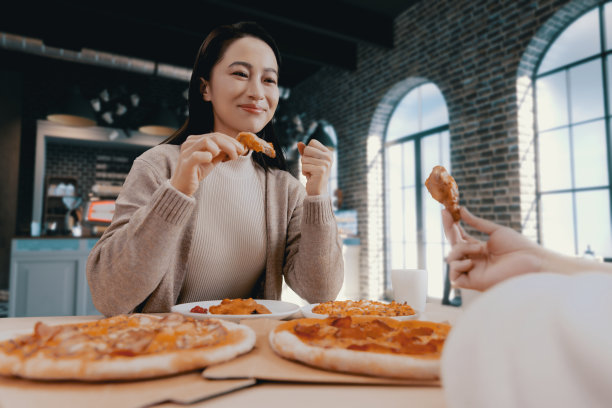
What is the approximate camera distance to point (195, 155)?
0.97 meters

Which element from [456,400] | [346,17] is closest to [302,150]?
[456,400]

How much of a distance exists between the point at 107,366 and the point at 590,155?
4111 mm

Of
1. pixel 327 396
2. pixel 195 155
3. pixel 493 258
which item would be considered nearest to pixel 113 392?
pixel 327 396

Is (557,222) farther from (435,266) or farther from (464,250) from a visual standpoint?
(464,250)

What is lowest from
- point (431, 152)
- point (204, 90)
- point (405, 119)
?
point (204, 90)

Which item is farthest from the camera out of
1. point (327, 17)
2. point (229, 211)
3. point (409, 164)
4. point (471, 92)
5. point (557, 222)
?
point (409, 164)

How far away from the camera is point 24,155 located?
22.8 ft

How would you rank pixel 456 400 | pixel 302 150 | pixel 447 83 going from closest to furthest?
1. pixel 456 400
2. pixel 302 150
3. pixel 447 83

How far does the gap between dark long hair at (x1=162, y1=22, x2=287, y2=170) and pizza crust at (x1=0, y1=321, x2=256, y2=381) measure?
1.06 metres

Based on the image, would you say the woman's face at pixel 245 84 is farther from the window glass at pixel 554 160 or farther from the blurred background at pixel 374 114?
the window glass at pixel 554 160

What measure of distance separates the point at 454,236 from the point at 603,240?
10.8ft

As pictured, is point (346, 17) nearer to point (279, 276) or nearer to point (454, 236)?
point (279, 276)

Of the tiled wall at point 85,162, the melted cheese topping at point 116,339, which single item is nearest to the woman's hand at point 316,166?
the melted cheese topping at point 116,339

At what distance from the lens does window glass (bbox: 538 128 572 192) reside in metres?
3.71
